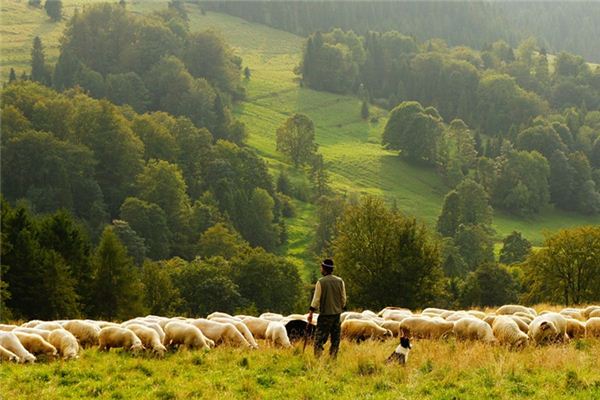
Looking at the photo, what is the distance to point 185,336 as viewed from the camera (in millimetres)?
22656

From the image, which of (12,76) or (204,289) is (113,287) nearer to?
(204,289)

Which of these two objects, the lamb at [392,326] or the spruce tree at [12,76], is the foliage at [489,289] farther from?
the spruce tree at [12,76]

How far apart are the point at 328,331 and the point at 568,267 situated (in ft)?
191

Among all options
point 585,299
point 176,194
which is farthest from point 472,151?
point 585,299

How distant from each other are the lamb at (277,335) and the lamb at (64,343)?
575 cm

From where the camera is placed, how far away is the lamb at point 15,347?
2034 cm

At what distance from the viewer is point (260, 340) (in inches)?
966

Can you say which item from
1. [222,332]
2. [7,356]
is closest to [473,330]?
[222,332]

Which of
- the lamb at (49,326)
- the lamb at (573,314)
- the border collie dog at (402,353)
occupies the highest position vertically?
the border collie dog at (402,353)

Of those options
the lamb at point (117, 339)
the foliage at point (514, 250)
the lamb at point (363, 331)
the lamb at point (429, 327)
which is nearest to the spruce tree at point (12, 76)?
the foliage at point (514, 250)

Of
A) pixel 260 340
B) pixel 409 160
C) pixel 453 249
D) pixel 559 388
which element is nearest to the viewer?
pixel 559 388

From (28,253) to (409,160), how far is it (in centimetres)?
Result: 14181

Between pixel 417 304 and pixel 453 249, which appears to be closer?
pixel 417 304

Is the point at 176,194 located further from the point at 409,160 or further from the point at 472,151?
the point at 472,151
